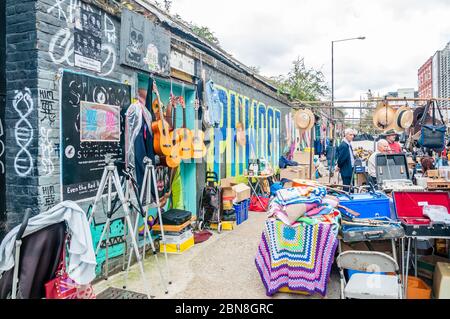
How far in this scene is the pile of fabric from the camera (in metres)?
4.30

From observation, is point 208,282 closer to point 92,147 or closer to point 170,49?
point 92,147

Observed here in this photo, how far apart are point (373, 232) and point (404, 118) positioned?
6.66 metres

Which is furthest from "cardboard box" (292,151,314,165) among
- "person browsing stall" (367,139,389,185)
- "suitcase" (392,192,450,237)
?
"suitcase" (392,192,450,237)

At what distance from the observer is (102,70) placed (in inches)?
188

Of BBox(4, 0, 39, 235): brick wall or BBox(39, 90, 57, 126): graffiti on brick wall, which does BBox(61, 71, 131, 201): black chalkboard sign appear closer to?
BBox(39, 90, 57, 126): graffiti on brick wall

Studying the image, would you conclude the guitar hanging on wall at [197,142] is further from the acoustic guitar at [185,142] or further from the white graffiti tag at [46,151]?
the white graffiti tag at [46,151]

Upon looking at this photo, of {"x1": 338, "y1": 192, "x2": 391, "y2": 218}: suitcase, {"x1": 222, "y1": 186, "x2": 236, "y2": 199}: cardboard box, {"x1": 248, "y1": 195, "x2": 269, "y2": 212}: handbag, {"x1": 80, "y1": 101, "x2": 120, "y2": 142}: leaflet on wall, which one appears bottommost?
{"x1": 248, "y1": 195, "x2": 269, "y2": 212}: handbag

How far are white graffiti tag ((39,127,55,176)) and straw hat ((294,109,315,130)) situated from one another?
356 inches

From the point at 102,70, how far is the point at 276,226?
10.1 ft

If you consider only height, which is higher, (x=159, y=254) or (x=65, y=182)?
(x=65, y=182)

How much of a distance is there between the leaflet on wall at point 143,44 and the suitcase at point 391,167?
4889 mm

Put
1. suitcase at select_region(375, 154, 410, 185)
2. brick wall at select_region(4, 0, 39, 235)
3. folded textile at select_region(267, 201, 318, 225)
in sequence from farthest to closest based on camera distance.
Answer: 1. suitcase at select_region(375, 154, 410, 185)
2. folded textile at select_region(267, 201, 318, 225)
3. brick wall at select_region(4, 0, 39, 235)

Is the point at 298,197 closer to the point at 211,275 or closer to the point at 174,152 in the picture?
the point at 211,275
